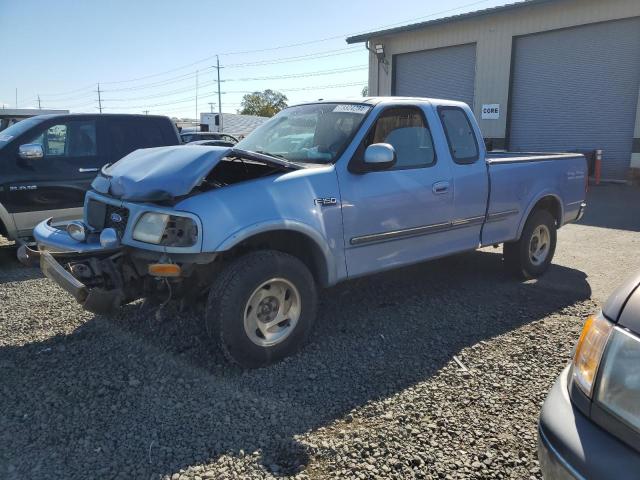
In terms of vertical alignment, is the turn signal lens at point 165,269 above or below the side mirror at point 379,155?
below

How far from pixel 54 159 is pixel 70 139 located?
0.36m

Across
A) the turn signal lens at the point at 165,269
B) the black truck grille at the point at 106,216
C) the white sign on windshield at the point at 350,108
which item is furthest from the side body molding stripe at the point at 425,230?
the black truck grille at the point at 106,216

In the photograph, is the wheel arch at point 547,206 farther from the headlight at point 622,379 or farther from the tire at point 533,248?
the headlight at point 622,379

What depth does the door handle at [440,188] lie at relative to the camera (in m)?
4.66

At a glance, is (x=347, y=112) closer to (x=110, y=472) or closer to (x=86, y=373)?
(x=86, y=373)

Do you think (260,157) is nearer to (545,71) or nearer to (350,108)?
(350,108)

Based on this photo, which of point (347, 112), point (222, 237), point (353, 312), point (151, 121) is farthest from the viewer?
point (151, 121)

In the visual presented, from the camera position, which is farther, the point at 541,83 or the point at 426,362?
the point at 541,83

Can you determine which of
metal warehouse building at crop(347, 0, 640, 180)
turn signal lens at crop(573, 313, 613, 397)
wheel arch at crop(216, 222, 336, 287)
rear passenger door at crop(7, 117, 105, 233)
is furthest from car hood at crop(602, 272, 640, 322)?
metal warehouse building at crop(347, 0, 640, 180)

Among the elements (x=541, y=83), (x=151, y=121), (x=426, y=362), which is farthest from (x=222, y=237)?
(x=541, y=83)

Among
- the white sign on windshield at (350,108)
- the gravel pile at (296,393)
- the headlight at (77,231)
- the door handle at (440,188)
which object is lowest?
the gravel pile at (296,393)

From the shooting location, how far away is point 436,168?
4.73m

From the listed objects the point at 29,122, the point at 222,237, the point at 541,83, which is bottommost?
→ the point at 222,237

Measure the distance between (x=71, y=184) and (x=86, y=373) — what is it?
3.78m
